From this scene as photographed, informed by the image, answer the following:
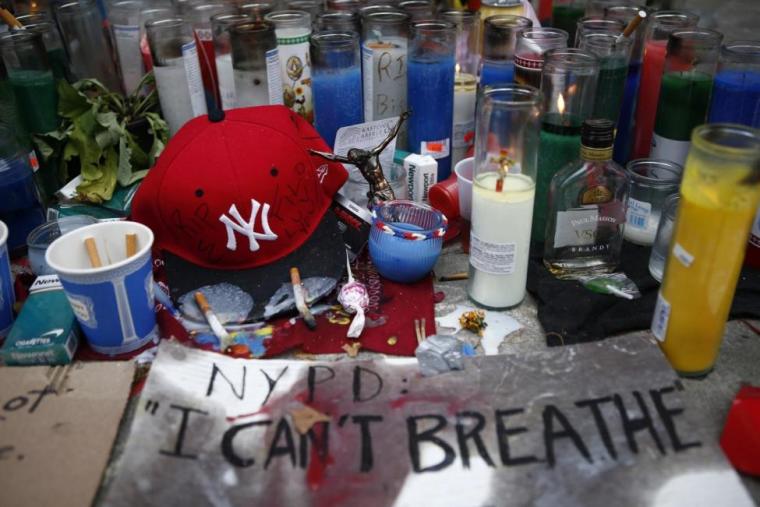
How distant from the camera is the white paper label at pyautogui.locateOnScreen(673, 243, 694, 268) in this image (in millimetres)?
852

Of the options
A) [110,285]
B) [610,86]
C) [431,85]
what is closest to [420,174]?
[431,85]

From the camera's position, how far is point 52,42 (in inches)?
60.0

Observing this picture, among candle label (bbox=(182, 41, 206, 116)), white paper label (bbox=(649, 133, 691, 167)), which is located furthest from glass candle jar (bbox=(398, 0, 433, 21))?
white paper label (bbox=(649, 133, 691, 167))

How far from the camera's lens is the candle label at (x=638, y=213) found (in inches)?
47.8

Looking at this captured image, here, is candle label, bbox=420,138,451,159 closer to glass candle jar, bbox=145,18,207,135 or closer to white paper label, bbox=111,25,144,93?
glass candle jar, bbox=145,18,207,135

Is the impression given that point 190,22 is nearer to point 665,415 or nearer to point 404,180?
point 404,180

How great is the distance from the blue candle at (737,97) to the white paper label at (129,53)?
127cm

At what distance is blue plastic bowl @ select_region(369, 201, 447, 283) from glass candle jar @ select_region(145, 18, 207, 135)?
1.86 ft

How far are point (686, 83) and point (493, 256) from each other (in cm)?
56

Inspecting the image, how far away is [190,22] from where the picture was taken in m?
1.51

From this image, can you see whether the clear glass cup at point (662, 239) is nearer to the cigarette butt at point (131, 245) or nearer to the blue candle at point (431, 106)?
the blue candle at point (431, 106)

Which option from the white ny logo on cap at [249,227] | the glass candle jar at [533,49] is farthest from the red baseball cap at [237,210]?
the glass candle jar at [533,49]

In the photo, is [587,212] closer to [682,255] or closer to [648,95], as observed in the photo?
[682,255]

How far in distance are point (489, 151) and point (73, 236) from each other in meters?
0.67
